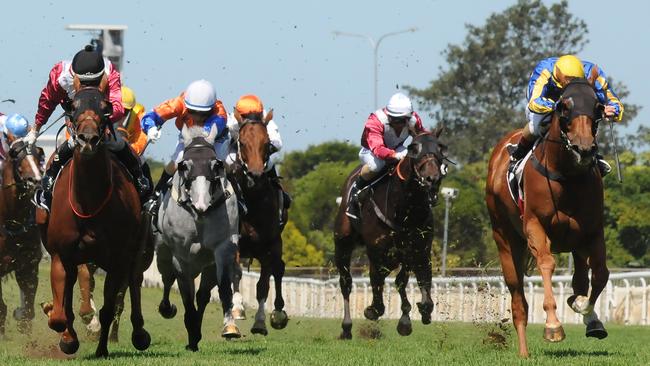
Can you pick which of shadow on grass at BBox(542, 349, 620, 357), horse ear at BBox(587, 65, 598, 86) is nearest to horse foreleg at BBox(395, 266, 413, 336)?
shadow on grass at BBox(542, 349, 620, 357)

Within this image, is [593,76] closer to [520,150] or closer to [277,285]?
[520,150]

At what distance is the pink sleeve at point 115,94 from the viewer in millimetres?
12830

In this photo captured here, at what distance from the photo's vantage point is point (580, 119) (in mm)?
11961

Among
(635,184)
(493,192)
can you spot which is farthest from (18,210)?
(635,184)

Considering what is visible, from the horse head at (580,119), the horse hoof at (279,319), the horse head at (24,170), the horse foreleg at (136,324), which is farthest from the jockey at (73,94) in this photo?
the horse head at (24,170)

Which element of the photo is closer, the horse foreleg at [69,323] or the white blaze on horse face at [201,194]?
the horse foreleg at [69,323]

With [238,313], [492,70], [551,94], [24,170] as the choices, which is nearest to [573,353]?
[551,94]

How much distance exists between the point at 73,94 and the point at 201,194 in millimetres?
1446

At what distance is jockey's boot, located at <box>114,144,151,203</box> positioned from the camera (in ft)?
43.9

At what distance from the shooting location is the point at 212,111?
47.9ft

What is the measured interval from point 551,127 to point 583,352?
2108 mm

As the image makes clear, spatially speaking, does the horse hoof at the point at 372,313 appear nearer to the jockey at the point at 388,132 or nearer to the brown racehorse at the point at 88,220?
the jockey at the point at 388,132

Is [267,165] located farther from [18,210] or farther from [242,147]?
[18,210]

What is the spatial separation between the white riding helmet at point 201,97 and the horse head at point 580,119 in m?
3.60
